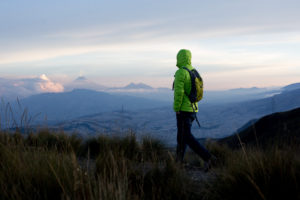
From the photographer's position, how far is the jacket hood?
18.8 feet

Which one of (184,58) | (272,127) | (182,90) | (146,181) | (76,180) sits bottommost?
(272,127)

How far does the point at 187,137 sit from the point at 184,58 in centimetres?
160

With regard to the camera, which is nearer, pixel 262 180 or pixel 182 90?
pixel 262 180

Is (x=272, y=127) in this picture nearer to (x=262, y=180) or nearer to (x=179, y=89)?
(x=179, y=89)

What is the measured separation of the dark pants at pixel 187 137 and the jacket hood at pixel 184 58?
101 cm

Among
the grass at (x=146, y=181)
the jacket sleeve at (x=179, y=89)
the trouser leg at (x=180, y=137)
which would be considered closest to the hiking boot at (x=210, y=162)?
the trouser leg at (x=180, y=137)

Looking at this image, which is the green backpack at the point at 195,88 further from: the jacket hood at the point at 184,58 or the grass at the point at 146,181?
the grass at the point at 146,181

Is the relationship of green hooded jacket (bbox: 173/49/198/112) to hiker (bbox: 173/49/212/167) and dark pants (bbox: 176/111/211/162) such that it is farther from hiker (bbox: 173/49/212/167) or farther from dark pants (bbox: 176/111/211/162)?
dark pants (bbox: 176/111/211/162)

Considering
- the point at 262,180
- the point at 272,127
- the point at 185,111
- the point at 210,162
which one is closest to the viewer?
the point at 262,180

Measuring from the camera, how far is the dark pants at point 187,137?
17.7ft

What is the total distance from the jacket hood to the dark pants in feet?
3.33

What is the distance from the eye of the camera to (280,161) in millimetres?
2887

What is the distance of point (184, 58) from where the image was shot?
572 centimetres

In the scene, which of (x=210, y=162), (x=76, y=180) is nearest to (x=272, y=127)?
(x=210, y=162)
